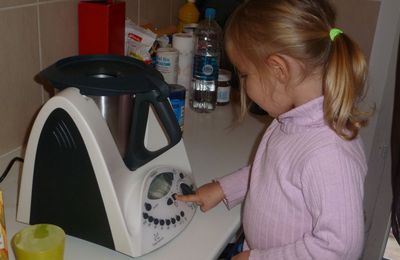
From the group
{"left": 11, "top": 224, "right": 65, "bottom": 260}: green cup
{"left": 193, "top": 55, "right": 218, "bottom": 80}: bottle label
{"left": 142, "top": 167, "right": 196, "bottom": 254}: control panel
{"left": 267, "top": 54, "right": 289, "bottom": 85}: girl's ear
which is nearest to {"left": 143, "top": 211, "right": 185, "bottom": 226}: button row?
{"left": 142, "top": 167, "right": 196, "bottom": 254}: control panel

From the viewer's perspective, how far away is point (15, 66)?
95 cm

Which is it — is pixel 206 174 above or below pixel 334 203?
below

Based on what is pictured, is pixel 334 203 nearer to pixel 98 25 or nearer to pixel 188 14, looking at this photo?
pixel 98 25

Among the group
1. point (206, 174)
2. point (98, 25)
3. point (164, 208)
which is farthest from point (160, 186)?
point (98, 25)

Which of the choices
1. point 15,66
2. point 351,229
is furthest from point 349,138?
point 15,66

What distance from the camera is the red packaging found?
1080 millimetres

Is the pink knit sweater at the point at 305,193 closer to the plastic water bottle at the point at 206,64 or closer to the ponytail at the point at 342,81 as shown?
the ponytail at the point at 342,81

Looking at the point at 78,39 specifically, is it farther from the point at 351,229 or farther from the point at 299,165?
the point at 351,229

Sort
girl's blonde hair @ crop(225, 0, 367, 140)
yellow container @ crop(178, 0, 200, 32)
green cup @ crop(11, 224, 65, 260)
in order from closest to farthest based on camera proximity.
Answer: green cup @ crop(11, 224, 65, 260)
girl's blonde hair @ crop(225, 0, 367, 140)
yellow container @ crop(178, 0, 200, 32)

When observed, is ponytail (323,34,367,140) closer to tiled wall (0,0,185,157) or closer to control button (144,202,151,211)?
control button (144,202,151,211)

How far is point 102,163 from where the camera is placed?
0.66 m

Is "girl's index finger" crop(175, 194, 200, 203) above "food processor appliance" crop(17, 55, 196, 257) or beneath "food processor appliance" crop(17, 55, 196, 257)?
beneath

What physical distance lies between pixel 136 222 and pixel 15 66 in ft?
1.58

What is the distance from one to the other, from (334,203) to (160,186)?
0.93 ft
